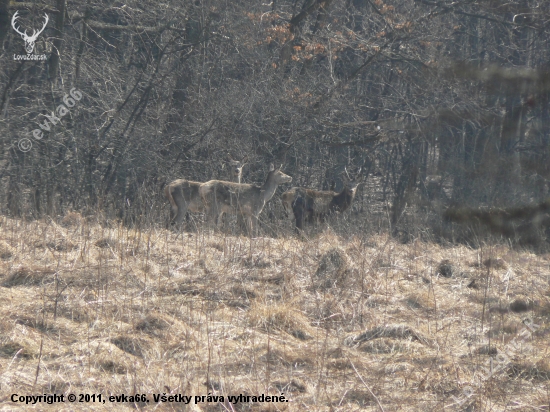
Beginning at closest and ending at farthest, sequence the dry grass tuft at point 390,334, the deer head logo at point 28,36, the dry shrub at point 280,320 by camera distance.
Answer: the dry grass tuft at point 390,334 → the dry shrub at point 280,320 → the deer head logo at point 28,36

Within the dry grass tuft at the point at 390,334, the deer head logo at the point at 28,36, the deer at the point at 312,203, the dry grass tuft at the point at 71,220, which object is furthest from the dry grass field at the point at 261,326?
the deer head logo at the point at 28,36

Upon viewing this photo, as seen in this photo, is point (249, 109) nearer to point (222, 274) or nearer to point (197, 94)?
point (197, 94)

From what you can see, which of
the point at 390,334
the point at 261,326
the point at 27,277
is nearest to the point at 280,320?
the point at 261,326

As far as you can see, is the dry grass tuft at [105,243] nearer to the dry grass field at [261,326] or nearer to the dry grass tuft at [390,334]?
the dry grass field at [261,326]

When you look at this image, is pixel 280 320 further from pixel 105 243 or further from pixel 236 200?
pixel 236 200

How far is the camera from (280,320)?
6.29 m

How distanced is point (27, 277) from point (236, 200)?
721 centimetres

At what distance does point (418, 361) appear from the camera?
561cm

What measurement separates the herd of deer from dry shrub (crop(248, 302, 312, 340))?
6515 mm

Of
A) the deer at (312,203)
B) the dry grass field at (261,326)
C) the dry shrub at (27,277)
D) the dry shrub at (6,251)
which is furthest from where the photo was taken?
the deer at (312,203)

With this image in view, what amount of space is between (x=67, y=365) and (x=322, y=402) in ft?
5.81

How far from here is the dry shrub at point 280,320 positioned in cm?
620

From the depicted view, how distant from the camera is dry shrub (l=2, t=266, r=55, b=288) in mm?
7020

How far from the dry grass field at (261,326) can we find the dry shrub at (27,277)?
14mm
